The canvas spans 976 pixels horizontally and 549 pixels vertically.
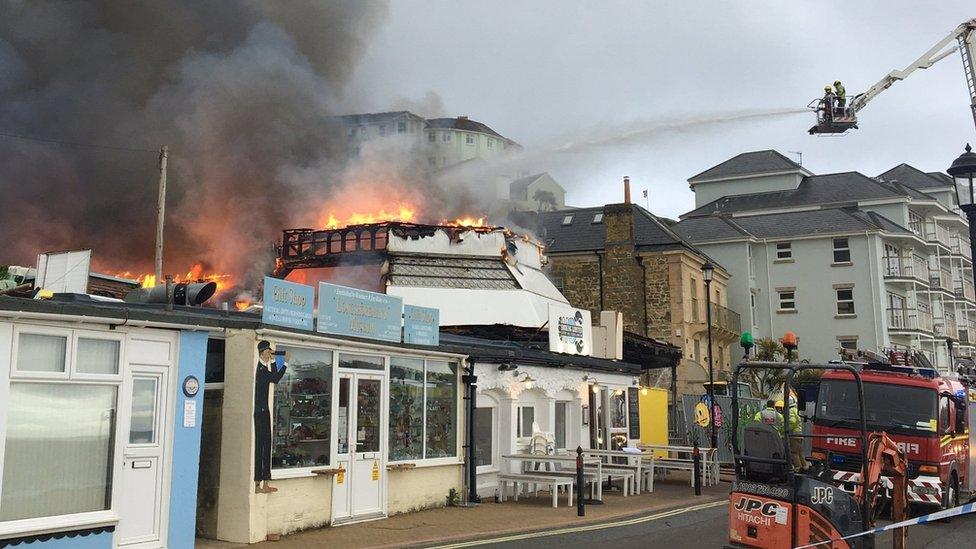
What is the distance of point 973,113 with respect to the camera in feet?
76.2

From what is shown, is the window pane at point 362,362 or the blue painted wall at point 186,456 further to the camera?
the window pane at point 362,362

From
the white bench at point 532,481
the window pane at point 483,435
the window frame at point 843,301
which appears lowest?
the white bench at point 532,481

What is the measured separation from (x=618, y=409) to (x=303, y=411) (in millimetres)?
11608

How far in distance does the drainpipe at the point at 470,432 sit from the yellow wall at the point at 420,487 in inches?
9.4

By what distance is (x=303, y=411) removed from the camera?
12.6m

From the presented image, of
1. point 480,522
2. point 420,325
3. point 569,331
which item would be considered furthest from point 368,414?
point 569,331

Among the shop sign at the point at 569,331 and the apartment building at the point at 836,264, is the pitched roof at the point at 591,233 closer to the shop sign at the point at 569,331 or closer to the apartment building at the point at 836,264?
the apartment building at the point at 836,264

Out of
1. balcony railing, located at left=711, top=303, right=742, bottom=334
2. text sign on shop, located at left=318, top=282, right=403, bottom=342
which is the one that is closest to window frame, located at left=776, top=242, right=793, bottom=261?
balcony railing, located at left=711, top=303, right=742, bottom=334

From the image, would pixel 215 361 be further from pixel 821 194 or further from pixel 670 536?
pixel 821 194

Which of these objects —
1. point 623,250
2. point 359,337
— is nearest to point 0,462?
point 359,337

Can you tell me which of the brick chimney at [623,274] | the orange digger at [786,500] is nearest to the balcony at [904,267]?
the brick chimney at [623,274]

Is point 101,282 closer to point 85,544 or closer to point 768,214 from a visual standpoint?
point 85,544

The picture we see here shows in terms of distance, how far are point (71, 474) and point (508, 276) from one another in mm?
17523

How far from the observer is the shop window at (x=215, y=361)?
1214 cm
